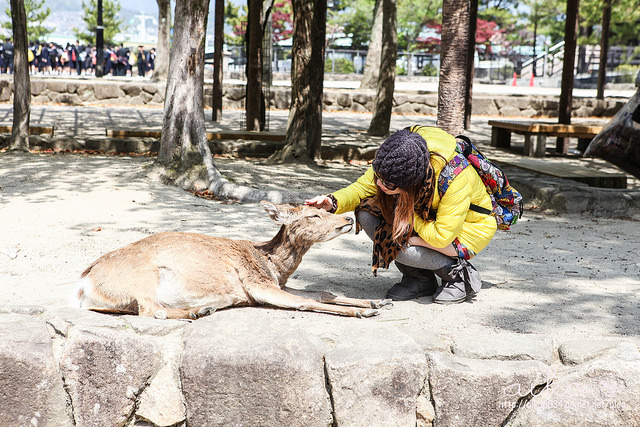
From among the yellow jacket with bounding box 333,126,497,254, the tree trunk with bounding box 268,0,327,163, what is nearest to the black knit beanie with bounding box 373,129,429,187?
the yellow jacket with bounding box 333,126,497,254

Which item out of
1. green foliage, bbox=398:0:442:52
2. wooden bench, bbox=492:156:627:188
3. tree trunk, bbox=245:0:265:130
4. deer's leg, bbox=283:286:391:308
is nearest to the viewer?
deer's leg, bbox=283:286:391:308

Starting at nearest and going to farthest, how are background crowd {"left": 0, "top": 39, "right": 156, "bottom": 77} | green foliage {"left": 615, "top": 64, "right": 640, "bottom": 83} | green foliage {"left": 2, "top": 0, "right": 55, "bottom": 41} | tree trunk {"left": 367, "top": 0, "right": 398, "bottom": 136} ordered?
tree trunk {"left": 367, "top": 0, "right": 398, "bottom": 136} < green foliage {"left": 615, "top": 64, "right": 640, "bottom": 83} < background crowd {"left": 0, "top": 39, "right": 156, "bottom": 77} < green foliage {"left": 2, "top": 0, "right": 55, "bottom": 41}

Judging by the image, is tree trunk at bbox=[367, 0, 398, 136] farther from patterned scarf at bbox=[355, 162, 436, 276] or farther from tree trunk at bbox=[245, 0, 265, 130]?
patterned scarf at bbox=[355, 162, 436, 276]

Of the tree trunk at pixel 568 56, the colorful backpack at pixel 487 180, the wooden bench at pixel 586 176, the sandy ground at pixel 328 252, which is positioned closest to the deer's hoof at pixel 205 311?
the sandy ground at pixel 328 252

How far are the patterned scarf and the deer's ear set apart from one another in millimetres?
499

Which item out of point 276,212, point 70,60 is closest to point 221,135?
point 276,212

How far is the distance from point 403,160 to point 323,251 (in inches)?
83.9

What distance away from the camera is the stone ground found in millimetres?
3881

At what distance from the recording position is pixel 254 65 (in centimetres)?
1212

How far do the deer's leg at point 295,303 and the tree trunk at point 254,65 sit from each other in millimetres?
8798

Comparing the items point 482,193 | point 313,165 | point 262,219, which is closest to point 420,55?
point 313,165

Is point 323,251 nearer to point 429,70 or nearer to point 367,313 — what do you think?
point 367,313

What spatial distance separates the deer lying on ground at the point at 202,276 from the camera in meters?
3.58

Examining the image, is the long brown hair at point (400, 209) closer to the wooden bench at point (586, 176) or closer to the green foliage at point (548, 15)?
the wooden bench at point (586, 176)
